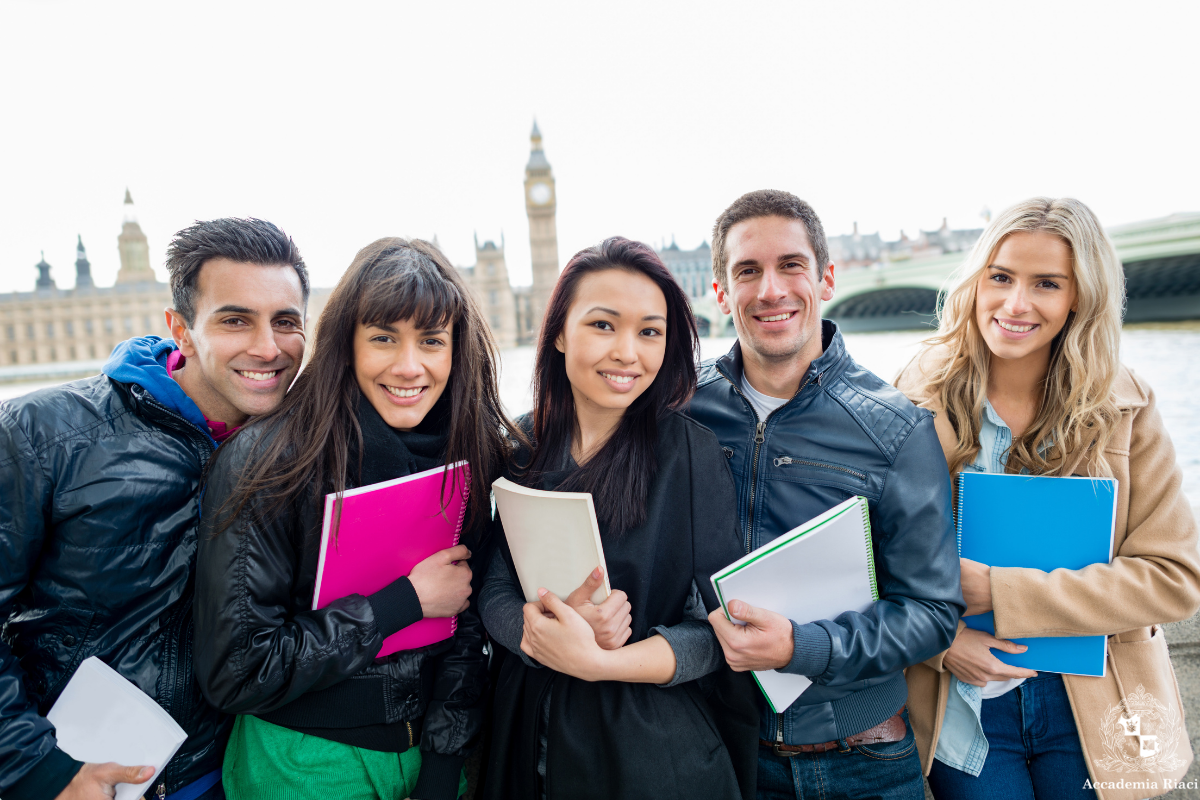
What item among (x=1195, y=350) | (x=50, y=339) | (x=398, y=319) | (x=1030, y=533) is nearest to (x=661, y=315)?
(x=398, y=319)

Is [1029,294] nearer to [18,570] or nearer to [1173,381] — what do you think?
[18,570]

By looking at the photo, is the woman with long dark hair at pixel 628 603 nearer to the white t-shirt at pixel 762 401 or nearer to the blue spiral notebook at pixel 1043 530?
the white t-shirt at pixel 762 401

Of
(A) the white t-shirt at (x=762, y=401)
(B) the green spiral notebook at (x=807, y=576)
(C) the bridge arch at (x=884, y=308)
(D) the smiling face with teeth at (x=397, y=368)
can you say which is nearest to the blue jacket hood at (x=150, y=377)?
(D) the smiling face with teeth at (x=397, y=368)

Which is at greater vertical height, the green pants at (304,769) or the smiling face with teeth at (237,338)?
the smiling face with teeth at (237,338)

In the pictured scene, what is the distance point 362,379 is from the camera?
4.04 ft

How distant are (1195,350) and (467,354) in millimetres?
13803

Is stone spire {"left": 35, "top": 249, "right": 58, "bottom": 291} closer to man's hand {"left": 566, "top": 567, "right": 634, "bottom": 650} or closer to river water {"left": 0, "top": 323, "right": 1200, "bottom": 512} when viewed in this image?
river water {"left": 0, "top": 323, "right": 1200, "bottom": 512}

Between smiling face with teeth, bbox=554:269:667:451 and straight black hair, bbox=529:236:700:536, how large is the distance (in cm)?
4

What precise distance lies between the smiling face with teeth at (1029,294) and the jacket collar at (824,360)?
0.37 metres

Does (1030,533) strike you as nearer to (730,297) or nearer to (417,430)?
(730,297)

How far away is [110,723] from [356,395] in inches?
27.2

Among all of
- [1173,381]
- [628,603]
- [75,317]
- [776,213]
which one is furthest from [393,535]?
[75,317]

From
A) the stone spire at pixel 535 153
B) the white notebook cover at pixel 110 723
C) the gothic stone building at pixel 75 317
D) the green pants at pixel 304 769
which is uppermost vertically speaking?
the stone spire at pixel 535 153

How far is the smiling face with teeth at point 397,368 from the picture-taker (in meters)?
1.21
